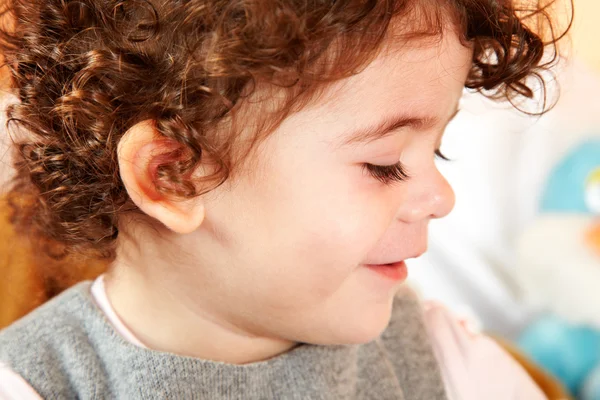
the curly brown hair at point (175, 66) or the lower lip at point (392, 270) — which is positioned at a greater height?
the curly brown hair at point (175, 66)

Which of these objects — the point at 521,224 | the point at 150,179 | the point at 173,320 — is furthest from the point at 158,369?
the point at 521,224

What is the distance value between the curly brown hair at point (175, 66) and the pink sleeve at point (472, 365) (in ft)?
0.89

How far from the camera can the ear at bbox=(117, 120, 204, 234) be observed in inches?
24.0

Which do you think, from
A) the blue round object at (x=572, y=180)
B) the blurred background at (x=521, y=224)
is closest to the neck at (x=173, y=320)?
the blurred background at (x=521, y=224)

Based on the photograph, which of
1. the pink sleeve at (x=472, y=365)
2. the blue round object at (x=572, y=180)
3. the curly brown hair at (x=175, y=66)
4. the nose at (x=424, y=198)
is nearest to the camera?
the curly brown hair at (x=175, y=66)

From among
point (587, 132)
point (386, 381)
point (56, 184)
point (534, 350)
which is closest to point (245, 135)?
point (56, 184)

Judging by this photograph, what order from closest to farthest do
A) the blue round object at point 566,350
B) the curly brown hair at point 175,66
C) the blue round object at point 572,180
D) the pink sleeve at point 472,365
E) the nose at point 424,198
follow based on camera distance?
1. the curly brown hair at point 175,66
2. the nose at point 424,198
3. the pink sleeve at point 472,365
4. the blue round object at point 566,350
5. the blue round object at point 572,180

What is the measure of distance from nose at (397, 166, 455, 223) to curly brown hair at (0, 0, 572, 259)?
0.36 ft

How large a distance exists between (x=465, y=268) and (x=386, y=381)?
2.24 ft

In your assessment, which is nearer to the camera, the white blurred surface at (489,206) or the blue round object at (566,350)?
the blue round object at (566,350)

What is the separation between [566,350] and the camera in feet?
4.28

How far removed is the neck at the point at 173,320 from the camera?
0.69 m

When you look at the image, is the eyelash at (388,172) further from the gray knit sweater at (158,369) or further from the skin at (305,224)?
the gray knit sweater at (158,369)

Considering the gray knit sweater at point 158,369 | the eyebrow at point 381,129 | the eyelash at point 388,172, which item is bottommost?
the gray knit sweater at point 158,369
